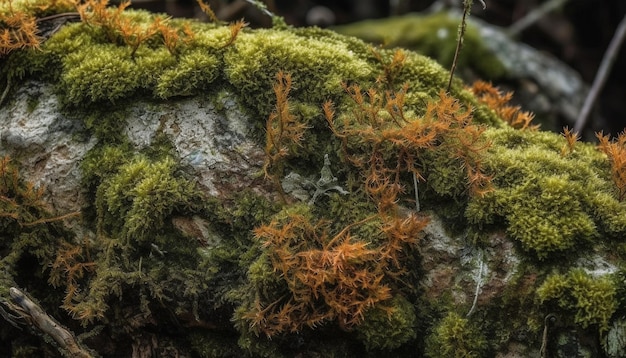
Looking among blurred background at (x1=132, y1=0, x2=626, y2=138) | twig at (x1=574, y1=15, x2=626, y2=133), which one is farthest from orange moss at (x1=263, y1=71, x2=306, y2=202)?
blurred background at (x1=132, y1=0, x2=626, y2=138)

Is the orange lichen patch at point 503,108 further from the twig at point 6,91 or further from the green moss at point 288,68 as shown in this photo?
the twig at point 6,91

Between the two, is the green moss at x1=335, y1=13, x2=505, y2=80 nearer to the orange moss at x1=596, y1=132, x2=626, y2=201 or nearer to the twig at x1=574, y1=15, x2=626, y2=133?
the twig at x1=574, y1=15, x2=626, y2=133

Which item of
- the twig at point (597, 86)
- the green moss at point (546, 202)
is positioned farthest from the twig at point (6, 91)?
the twig at point (597, 86)

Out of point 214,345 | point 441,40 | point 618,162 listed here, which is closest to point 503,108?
point 618,162

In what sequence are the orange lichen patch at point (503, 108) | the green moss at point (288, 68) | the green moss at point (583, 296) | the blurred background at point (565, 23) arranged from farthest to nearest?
the blurred background at point (565, 23) → the orange lichen patch at point (503, 108) → the green moss at point (288, 68) → the green moss at point (583, 296)

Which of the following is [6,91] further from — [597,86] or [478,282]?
[597,86]

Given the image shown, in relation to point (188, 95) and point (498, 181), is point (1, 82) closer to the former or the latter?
point (188, 95)

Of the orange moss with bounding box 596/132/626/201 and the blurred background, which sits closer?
the orange moss with bounding box 596/132/626/201
